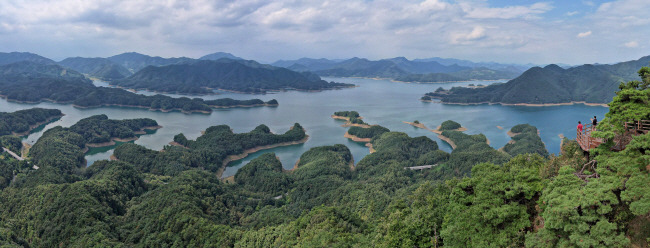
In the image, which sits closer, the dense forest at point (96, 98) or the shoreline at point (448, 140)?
the shoreline at point (448, 140)

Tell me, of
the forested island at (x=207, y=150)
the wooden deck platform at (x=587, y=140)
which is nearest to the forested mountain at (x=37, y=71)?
the forested island at (x=207, y=150)

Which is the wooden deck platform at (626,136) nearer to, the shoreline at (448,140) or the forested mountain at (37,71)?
the shoreline at (448,140)

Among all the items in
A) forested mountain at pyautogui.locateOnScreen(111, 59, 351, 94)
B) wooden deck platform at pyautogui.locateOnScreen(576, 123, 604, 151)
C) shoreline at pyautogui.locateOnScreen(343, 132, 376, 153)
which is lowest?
shoreline at pyautogui.locateOnScreen(343, 132, 376, 153)

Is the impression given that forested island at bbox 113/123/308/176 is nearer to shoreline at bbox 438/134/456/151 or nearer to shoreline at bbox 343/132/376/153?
shoreline at bbox 343/132/376/153

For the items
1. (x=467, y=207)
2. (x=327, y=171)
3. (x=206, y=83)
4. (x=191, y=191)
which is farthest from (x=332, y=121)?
(x=206, y=83)

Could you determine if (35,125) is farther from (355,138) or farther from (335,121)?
(355,138)

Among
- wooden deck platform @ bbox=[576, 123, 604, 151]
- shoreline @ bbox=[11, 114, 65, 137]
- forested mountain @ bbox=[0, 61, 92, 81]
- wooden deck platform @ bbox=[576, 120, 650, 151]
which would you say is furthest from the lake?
forested mountain @ bbox=[0, 61, 92, 81]
